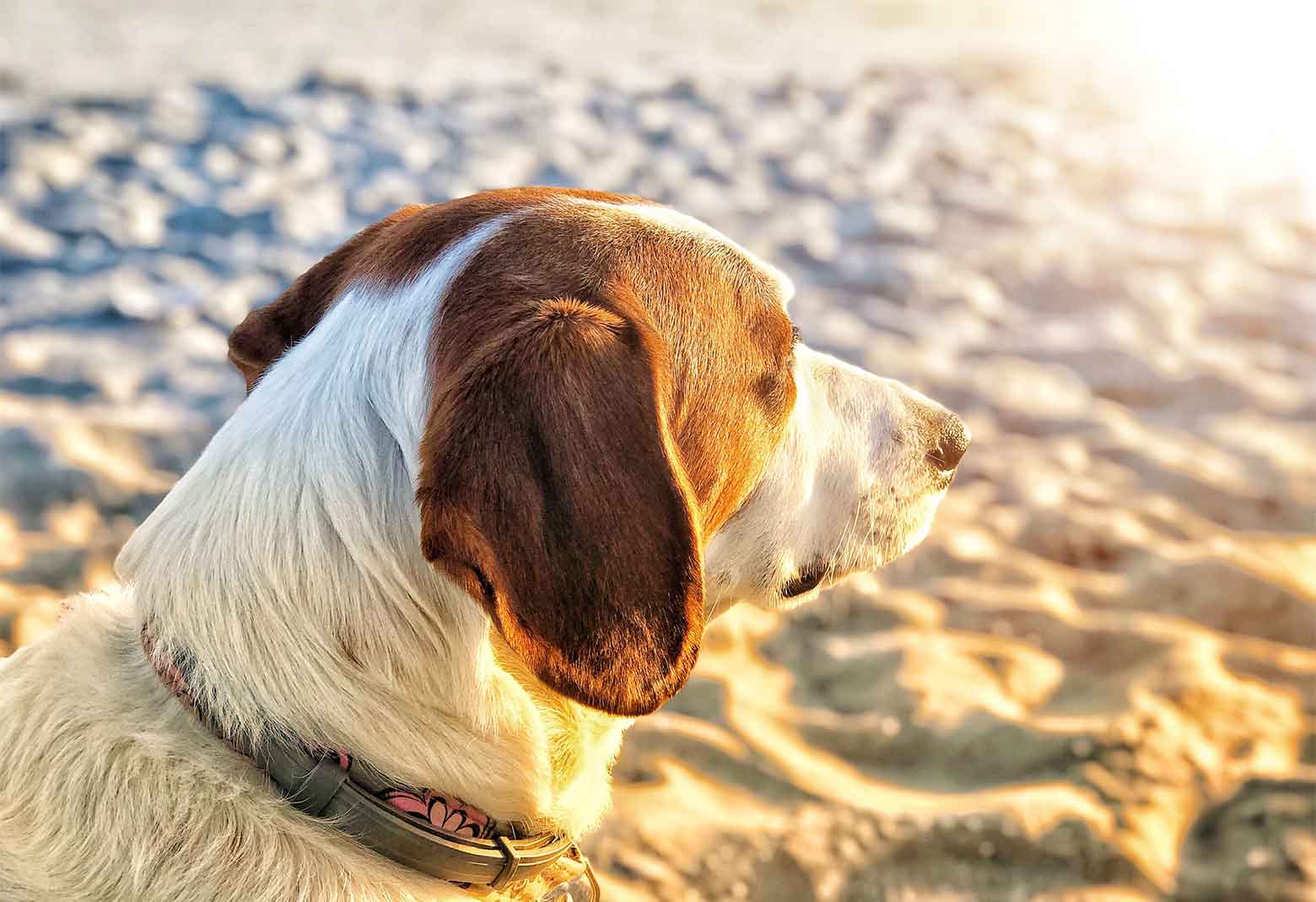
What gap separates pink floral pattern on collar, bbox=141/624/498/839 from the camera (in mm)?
1880

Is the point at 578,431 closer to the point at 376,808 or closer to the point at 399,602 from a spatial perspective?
the point at 399,602

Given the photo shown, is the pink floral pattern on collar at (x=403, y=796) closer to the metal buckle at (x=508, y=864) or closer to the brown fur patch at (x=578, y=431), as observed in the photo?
the metal buckle at (x=508, y=864)

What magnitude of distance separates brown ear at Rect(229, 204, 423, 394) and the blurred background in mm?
1548

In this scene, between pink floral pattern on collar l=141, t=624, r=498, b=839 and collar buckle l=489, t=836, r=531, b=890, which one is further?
collar buckle l=489, t=836, r=531, b=890

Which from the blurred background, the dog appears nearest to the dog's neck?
the dog

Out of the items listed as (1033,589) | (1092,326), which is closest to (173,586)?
(1033,589)

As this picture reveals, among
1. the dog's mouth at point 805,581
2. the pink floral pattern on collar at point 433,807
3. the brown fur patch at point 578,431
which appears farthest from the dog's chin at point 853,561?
the pink floral pattern on collar at point 433,807

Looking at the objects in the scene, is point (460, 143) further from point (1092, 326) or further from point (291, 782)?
point (291, 782)

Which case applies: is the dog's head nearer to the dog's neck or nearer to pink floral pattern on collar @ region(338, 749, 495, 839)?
the dog's neck

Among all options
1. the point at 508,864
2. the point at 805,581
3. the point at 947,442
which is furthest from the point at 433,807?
the point at 947,442

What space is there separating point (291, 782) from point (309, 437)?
0.51 metres

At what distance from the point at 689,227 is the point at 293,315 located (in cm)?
75

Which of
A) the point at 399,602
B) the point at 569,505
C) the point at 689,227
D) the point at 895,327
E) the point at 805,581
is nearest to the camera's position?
the point at 569,505

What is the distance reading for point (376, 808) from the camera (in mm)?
1877
